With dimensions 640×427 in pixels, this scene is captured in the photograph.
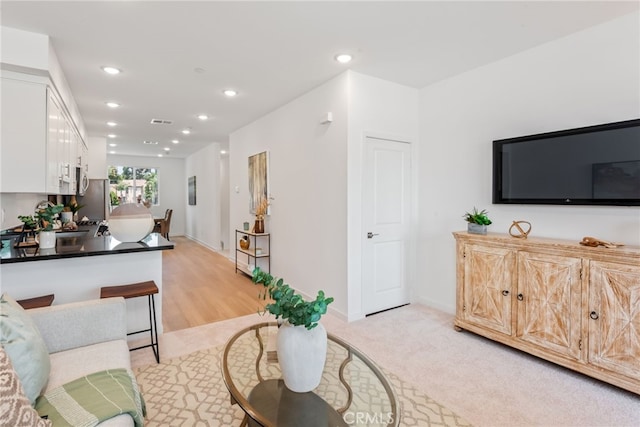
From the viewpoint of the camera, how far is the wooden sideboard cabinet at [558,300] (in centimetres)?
211

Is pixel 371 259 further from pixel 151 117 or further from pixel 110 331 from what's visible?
pixel 151 117

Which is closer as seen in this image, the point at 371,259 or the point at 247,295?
the point at 371,259

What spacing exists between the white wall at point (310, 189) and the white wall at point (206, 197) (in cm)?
291

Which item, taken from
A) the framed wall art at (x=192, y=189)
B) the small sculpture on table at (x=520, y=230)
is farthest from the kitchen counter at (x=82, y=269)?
the framed wall art at (x=192, y=189)

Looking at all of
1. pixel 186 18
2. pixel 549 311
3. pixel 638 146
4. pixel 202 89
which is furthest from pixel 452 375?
pixel 202 89

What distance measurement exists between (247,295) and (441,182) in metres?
2.88

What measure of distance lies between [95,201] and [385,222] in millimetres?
5782

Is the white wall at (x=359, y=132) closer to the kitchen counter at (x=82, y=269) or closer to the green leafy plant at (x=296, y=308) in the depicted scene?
the kitchen counter at (x=82, y=269)

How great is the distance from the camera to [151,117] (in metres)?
5.28

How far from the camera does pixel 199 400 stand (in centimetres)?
209

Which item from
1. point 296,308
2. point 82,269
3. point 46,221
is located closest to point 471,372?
point 296,308

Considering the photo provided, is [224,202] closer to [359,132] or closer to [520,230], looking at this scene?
[359,132]

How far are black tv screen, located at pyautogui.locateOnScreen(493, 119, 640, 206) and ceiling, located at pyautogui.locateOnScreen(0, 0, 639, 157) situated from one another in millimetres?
869

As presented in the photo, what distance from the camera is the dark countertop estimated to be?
2289 millimetres
